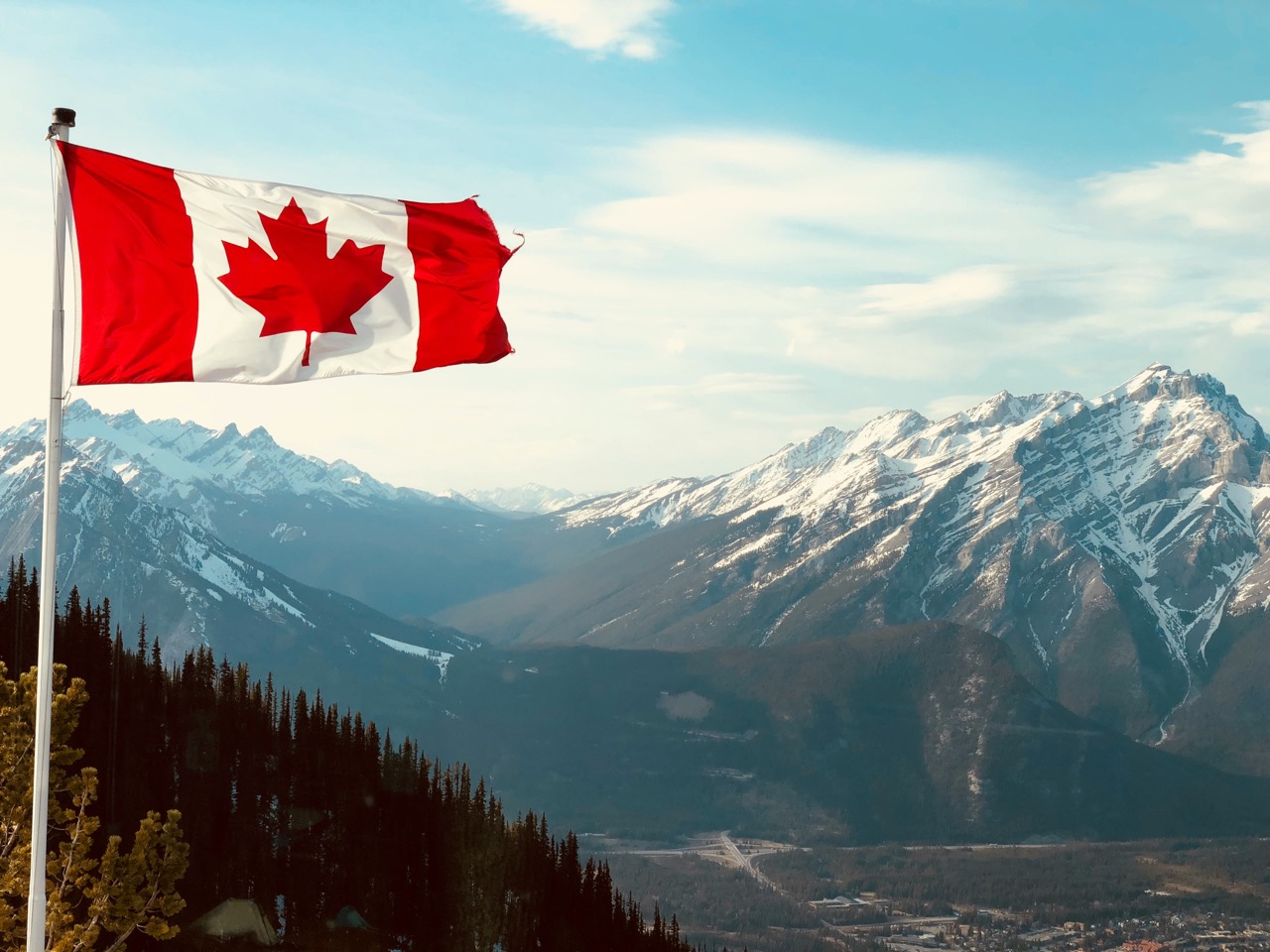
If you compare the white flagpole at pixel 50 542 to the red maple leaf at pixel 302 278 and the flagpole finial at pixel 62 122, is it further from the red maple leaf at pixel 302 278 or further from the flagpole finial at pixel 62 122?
the red maple leaf at pixel 302 278

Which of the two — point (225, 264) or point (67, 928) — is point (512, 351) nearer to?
point (225, 264)

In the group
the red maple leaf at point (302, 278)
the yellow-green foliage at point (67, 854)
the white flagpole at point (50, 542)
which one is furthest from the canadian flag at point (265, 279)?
the yellow-green foliage at point (67, 854)

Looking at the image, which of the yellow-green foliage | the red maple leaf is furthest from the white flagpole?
the yellow-green foliage

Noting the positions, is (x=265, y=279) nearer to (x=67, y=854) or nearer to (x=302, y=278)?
(x=302, y=278)

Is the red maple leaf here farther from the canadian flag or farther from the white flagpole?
the white flagpole

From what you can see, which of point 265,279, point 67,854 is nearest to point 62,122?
point 265,279

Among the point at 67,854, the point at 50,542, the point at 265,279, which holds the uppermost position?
the point at 265,279

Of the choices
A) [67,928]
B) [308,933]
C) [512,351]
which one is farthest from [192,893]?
[512,351]
